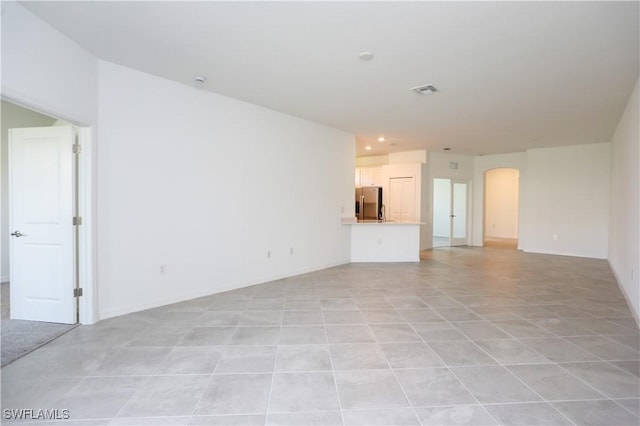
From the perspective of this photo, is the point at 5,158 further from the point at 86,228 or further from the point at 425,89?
the point at 425,89

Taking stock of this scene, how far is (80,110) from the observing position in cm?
314

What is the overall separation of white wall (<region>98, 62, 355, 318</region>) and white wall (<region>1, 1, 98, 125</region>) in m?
0.23

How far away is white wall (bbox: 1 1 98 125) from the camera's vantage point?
93.9 inches

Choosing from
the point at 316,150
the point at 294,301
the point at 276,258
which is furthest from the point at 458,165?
the point at 294,301

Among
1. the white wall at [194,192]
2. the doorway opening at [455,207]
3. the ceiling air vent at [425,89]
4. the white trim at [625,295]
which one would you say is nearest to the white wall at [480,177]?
the doorway opening at [455,207]

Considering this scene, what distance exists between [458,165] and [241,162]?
282 inches

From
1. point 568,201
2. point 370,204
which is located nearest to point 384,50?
point 370,204

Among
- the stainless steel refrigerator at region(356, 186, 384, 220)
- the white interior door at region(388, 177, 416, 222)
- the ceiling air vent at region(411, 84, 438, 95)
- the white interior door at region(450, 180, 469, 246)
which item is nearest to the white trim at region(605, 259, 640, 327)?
the ceiling air vent at region(411, 84, 438, 95)

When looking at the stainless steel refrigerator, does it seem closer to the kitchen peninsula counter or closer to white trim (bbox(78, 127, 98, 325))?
the kitchen peninsula counter

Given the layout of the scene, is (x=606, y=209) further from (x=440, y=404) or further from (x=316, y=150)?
(x=440, y=404)

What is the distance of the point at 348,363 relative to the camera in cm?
246

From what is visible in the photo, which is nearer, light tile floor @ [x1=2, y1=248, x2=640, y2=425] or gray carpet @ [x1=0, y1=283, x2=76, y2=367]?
light tile floor @ [x1=2, y1=248, x2=640, y2=425]

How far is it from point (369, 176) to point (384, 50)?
6.23m

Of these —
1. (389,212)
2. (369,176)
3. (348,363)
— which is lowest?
(348,363)
